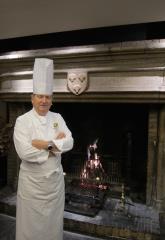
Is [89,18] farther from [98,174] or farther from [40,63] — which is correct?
[98,174]

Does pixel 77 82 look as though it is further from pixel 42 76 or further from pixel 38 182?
pixel 38 182

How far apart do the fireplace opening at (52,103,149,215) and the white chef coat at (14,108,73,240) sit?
930 millimetres

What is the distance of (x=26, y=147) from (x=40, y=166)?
0.15 m

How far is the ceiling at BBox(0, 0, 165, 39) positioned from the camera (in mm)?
2152

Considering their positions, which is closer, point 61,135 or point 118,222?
point 61,135

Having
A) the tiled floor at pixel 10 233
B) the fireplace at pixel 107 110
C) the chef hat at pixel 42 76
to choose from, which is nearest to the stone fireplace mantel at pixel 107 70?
the fireplace at pixel 107 110

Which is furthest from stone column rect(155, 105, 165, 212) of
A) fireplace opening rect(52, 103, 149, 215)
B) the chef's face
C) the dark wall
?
Answer: the chef's face

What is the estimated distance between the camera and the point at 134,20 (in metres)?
2.17

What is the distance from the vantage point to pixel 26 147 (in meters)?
1.42

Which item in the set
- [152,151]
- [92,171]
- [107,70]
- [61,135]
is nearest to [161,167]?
[152,151]

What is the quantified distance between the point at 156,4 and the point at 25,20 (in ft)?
4.31

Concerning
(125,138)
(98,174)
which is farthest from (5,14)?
(98,174)

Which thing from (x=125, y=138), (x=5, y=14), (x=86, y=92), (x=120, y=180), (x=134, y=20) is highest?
(x=5, y=14)

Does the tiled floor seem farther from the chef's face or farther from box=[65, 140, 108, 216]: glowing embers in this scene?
the chef's face
